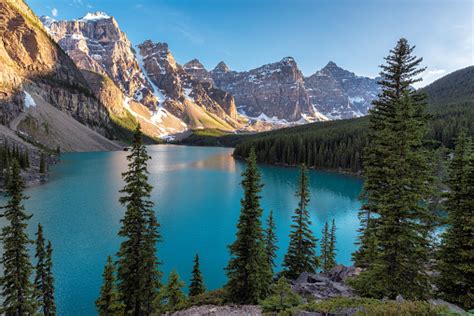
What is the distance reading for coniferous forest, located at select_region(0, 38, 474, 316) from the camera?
11.6m

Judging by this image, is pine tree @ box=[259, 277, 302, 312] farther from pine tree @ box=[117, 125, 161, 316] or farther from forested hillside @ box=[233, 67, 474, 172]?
forested hillside @ box=[233, 67, 474, 172]

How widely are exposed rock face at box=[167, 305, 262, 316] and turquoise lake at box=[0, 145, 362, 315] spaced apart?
11541 millimetres

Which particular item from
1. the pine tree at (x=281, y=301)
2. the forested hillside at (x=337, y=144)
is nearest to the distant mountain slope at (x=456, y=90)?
the forested hillside at (x=337, y=144)

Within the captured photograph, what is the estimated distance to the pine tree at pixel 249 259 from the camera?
16.2 m

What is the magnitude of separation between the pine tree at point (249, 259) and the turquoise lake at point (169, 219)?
443 inches

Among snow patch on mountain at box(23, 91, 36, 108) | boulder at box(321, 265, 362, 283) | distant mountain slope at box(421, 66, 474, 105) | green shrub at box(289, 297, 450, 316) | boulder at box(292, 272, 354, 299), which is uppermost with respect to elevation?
distant mountain slope at box(421, 66, 474, 105)

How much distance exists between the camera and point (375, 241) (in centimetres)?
1212

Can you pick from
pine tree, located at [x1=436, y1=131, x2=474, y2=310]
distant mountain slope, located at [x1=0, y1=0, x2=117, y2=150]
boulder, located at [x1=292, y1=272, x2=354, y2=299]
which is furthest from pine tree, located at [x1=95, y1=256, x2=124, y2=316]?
distant mountain slope, located at [x1=0, y1=0, x2=117, y2=150]

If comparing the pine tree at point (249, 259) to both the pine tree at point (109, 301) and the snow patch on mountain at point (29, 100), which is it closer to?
the pine tree at point (109, 301)

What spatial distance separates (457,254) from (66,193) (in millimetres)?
66464

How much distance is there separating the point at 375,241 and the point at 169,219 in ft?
123

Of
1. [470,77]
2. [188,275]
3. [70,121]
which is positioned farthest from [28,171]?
[470,77]

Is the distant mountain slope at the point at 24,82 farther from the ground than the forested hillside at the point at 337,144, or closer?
farther from the ground

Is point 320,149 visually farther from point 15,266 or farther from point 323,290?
point 15,266
